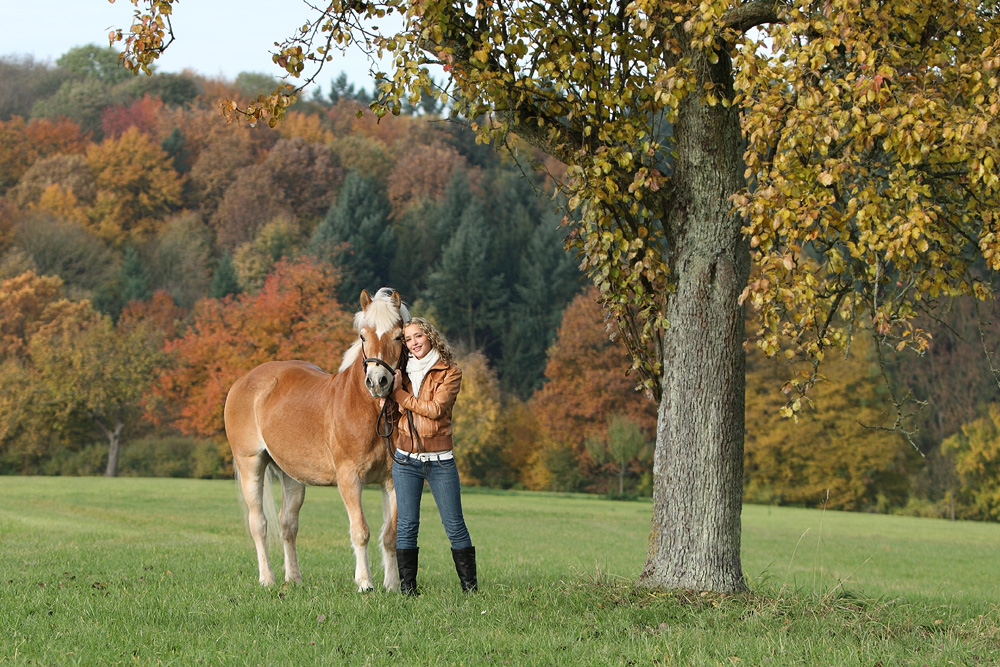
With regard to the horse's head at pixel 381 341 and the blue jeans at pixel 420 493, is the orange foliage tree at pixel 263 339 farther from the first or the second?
the blue jeans at pixel 420 493

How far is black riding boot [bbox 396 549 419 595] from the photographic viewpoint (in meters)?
7.06

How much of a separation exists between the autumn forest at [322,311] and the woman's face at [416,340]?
27.2 m

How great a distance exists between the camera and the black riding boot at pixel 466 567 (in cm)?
712

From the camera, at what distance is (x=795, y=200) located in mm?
6422

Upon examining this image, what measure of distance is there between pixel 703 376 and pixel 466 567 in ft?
8.11

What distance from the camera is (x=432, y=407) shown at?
22.3ft

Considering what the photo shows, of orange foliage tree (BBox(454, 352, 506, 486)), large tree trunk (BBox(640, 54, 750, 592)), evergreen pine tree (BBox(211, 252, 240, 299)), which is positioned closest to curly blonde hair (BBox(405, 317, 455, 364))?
large tree trunk (BBox(640, 54, 750, 592))

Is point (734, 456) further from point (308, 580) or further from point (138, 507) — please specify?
point (138, 507)

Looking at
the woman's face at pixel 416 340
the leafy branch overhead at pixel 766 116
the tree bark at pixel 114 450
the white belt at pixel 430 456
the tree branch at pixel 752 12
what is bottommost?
the tree bark at pixel 114 450

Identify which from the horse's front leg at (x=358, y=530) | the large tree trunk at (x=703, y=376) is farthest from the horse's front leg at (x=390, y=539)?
the large tree trunk at (x=703, y=376)

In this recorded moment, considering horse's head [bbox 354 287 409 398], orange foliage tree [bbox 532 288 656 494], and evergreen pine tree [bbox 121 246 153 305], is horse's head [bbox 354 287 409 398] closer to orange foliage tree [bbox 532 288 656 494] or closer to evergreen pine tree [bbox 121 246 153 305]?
orange foliage tree [bbox 532 288 656 494]

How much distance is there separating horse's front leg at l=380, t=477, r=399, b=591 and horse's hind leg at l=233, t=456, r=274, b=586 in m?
1.48

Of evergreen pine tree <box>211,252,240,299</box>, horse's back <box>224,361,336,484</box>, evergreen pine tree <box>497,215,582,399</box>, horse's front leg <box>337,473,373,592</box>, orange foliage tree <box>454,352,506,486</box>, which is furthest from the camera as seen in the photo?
evergreen pine tree <box>497,215,582,399</box>

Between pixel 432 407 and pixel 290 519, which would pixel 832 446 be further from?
pixel 432 407
